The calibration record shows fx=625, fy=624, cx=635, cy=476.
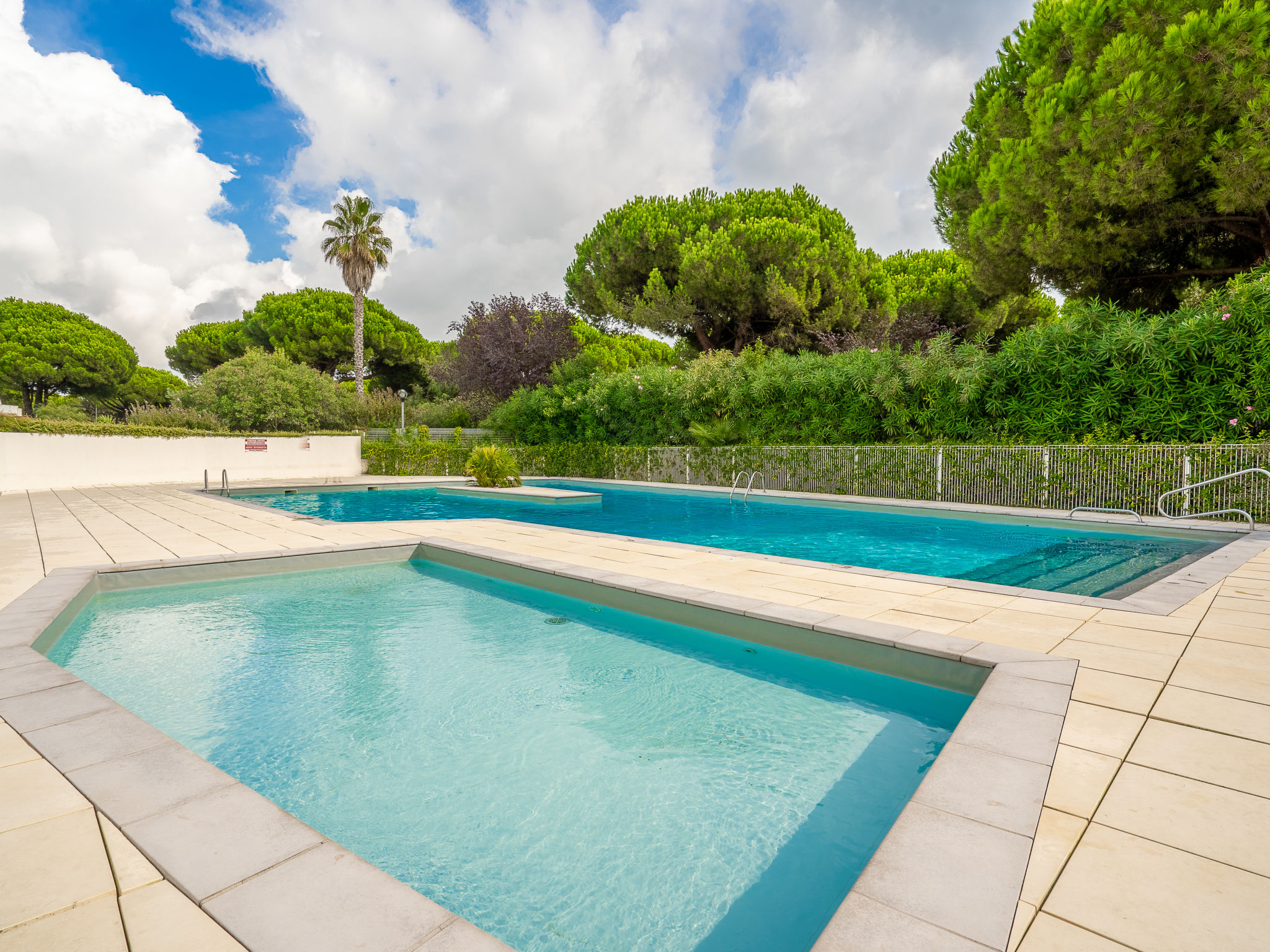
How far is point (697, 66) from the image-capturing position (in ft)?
39.0

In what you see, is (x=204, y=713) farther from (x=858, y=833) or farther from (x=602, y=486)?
(x=602, y=486)

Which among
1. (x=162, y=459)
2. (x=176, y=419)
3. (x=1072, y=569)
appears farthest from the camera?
(x=176, y=419)

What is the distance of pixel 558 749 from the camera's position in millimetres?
2818

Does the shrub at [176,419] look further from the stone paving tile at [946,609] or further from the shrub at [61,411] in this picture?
the stone paving tile at [946,609]

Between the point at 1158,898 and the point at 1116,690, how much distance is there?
141 centimetres

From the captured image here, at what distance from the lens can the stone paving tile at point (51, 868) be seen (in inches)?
54.2

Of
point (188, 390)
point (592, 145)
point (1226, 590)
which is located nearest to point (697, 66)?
point (592, 145)

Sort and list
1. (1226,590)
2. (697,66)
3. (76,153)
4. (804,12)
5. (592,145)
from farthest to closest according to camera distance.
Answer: (592,145) → (76,153) → (697,66) → (804,12) → (1226,590)

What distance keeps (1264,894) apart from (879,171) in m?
15.5

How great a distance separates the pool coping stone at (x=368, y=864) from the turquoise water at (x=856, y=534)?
109 inches

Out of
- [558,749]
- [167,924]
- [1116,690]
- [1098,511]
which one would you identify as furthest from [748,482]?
[167,924]

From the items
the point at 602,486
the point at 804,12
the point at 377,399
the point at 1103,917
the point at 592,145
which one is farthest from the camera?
the point at 377,399

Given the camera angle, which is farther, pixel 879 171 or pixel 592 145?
pixel 592 145

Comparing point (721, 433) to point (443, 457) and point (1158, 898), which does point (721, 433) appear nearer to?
point (443, 457)
